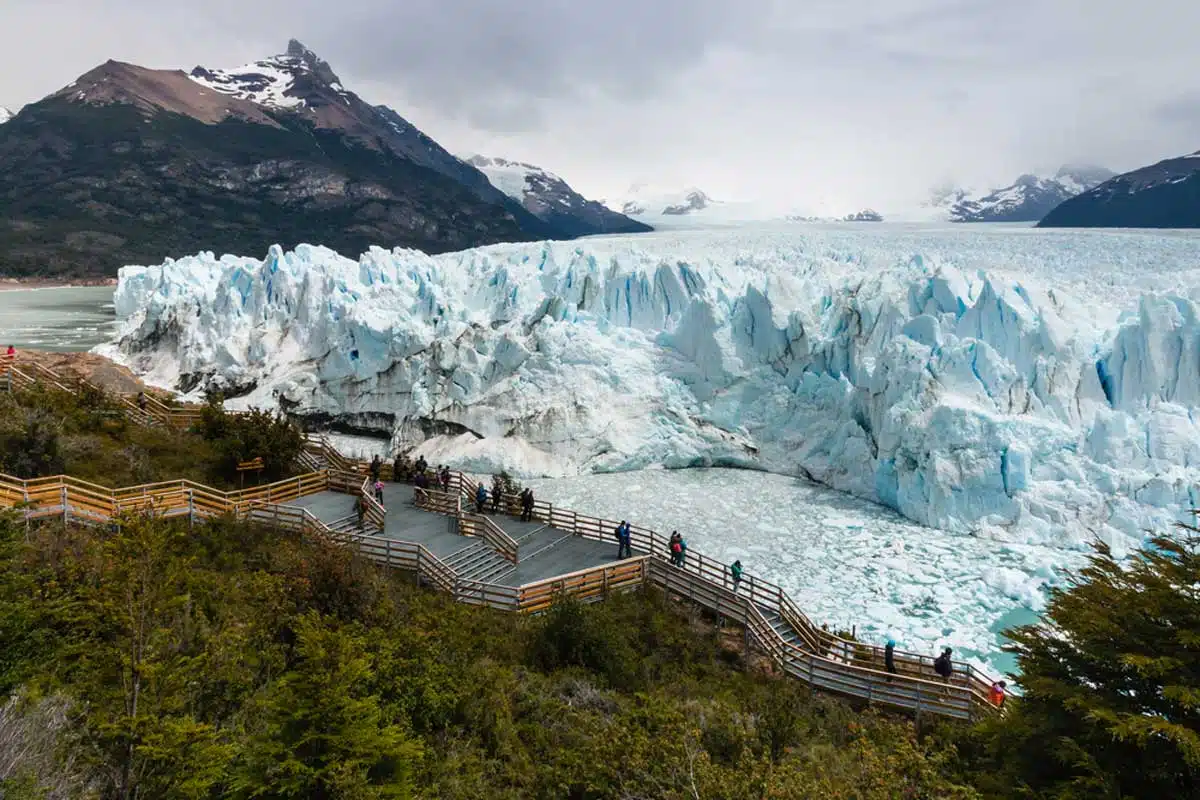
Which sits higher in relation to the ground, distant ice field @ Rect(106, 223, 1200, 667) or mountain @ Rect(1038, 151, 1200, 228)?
mountain @ Rect(1038, 151, 1200, 228)

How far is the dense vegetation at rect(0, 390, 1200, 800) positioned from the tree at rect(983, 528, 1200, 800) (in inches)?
0.5

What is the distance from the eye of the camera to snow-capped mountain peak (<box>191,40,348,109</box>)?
156 metres

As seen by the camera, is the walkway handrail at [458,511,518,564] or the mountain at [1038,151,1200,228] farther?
the mountain at [1038,151,1200,228]

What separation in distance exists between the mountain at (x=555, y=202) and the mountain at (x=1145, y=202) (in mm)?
95383

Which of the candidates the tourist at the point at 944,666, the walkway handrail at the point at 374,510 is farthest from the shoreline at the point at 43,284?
the tourist at the point at 944,666

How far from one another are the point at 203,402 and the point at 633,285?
17.0 m

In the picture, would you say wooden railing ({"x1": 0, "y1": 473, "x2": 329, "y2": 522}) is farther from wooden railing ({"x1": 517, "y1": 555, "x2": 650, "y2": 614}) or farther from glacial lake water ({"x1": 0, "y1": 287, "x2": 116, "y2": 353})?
glacial lake water ({"x1": 0, "y1": 287, "x2": 116, "y2": 353})

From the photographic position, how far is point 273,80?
167375mm

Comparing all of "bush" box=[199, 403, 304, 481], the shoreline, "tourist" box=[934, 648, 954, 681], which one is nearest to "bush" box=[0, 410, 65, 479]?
"bush" box=[199, 403, 304, 481]

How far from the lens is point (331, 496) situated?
13742 millimetres

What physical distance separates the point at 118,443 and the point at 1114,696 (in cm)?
1671

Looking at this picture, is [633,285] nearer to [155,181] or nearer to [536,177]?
[155,181]

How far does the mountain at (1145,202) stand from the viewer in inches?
1534

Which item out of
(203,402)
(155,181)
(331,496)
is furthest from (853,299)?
(155,181)
